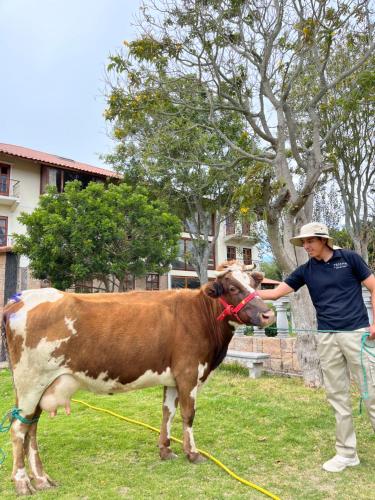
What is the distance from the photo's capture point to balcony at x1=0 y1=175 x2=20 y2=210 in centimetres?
2295

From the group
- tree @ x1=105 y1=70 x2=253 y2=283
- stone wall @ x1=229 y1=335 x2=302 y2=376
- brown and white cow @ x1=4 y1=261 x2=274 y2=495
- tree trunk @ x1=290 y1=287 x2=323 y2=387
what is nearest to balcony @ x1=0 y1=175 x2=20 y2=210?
tree @ x1=105 y1=70 x2=253 y2=283

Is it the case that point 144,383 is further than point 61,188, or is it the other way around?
point 61,188

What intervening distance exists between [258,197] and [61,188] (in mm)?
19036

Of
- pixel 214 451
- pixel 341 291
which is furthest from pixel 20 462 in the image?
pixel 341 291

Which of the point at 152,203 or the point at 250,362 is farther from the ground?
the point at 152,203

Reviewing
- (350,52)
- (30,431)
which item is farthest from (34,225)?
(30,431)

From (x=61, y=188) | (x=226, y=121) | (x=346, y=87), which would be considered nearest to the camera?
(x=346, y=87)

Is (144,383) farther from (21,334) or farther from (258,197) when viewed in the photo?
(258,197)

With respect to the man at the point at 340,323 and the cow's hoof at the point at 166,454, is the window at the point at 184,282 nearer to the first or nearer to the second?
the cow's hoof at the point at 166,454

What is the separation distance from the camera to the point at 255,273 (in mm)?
4645

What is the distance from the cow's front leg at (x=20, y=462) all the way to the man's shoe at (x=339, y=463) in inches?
109

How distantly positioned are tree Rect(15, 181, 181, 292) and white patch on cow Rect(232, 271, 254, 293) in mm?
12970

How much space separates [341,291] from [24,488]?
3502 mm

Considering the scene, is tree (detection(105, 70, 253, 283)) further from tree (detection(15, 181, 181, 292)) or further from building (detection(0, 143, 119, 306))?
building (detection(0, 143, 119, 306))
